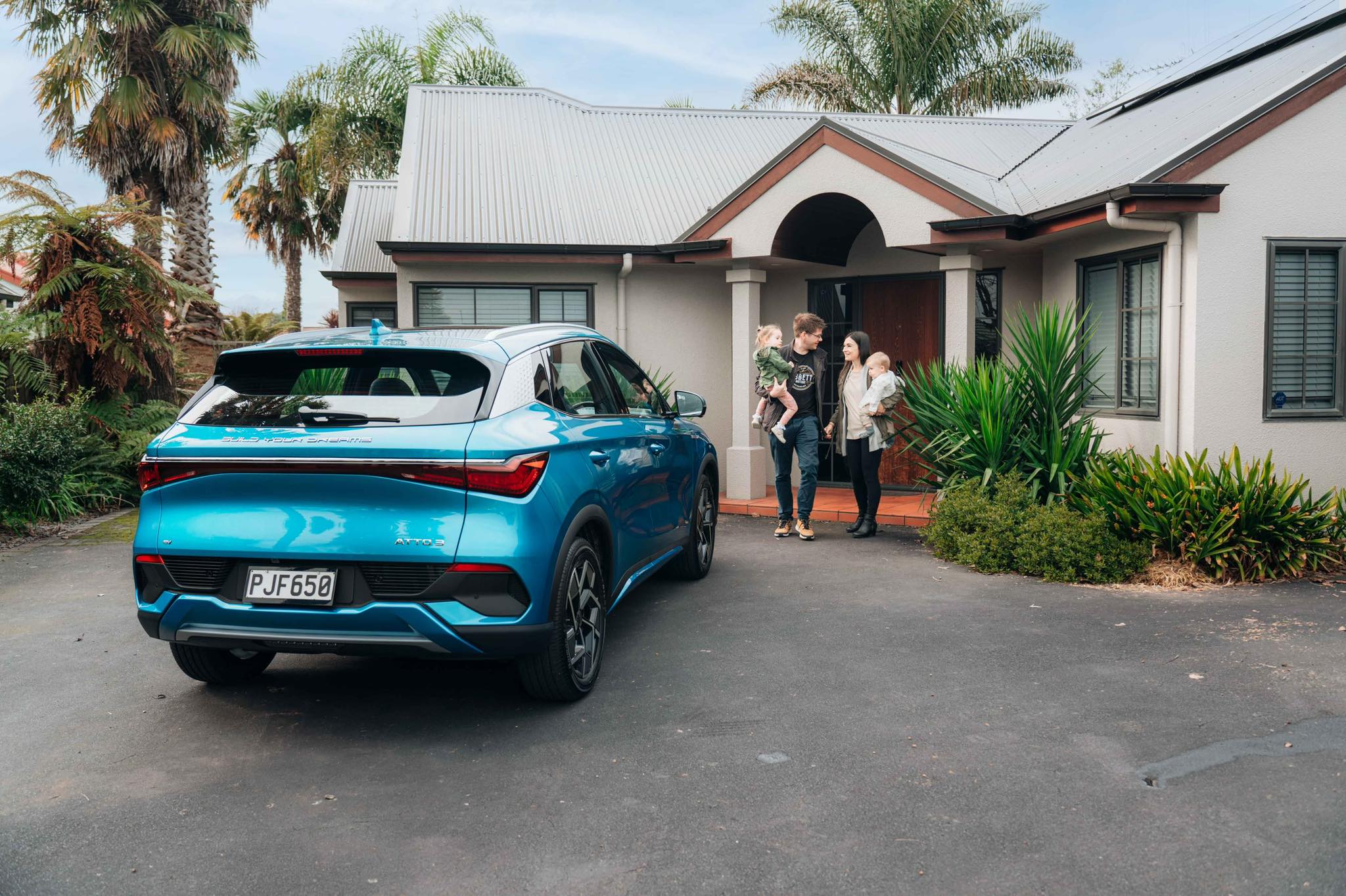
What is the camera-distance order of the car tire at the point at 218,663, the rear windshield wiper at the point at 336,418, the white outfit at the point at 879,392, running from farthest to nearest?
the white outfit at the point at 879,392, the car tire at the point at 218,663, the rear windshield wiper at the point at 336,418

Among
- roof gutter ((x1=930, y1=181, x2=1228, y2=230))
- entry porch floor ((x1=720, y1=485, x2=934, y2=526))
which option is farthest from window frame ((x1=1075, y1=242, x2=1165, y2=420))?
entry porch floor ((x1=720, y1=485, x2=934, y2=526))

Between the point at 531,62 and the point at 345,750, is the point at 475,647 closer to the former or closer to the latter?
the point at 345,750

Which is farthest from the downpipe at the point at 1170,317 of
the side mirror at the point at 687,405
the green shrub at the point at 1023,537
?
the side mirror at the point at 687,405

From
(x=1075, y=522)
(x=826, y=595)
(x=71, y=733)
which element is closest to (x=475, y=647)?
(x=71, y=733)

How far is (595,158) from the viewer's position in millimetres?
15141

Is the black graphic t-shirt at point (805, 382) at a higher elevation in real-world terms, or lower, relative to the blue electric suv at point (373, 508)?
higher

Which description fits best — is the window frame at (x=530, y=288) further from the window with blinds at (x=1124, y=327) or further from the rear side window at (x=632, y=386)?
the rear side window at (x=632, y=386)

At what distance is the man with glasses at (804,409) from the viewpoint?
367 inches

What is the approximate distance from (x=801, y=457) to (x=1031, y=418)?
6.33 ft

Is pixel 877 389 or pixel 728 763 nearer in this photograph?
pixel 728 763

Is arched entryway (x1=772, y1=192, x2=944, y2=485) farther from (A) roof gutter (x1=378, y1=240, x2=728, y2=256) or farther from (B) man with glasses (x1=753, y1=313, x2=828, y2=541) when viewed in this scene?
(B) man with glasses (x1=753, y1=313, x2=828, y2=541)

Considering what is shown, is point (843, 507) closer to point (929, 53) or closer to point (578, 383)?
point (578, 383)

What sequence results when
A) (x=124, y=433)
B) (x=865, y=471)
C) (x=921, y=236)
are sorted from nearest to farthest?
(x=865, y=471)
(x=921, y=236)
(x=124, y=433)

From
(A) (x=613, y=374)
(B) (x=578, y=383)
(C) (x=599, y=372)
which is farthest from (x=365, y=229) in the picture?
(B) (x=578, y=383)
